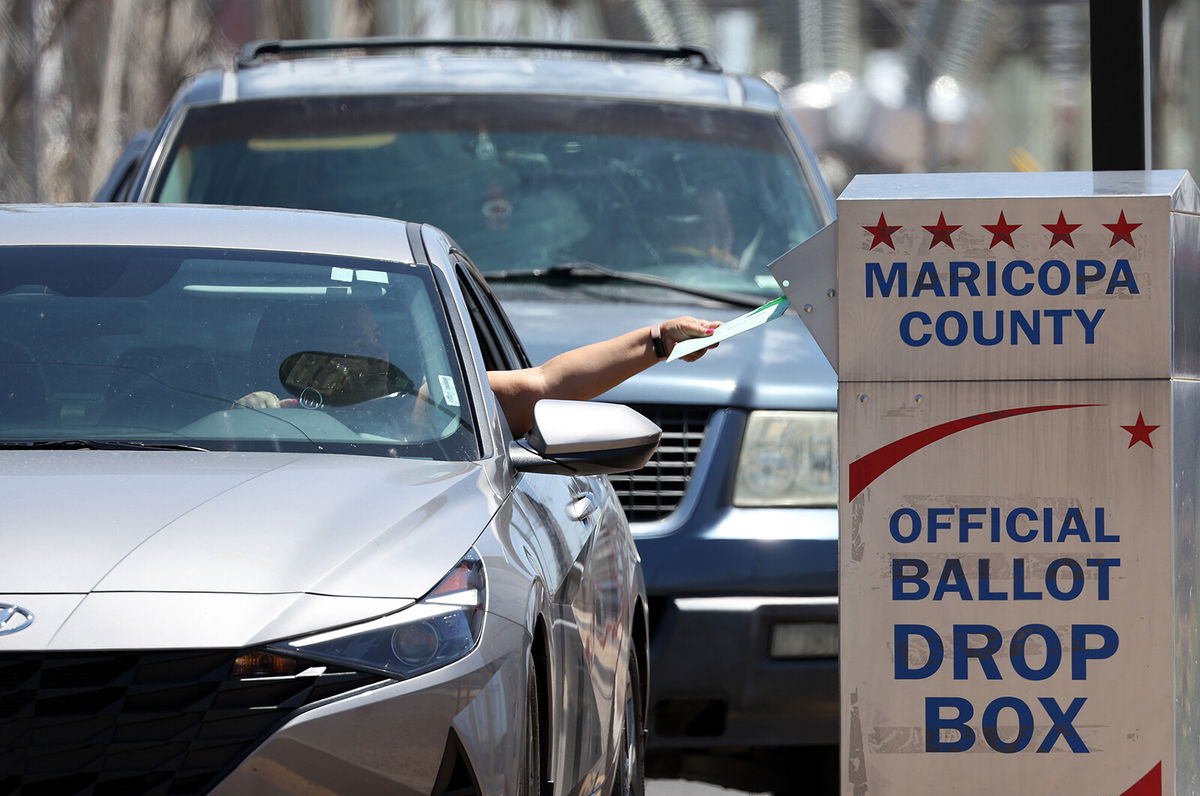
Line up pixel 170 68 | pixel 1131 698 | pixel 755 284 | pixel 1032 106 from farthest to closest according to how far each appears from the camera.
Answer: pixel 1032 106 → pixel 170 68 → pixel 755 284 → pixel 1131 698

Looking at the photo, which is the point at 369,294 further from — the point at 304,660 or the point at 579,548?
the point at 304,660

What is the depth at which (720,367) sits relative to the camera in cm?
659

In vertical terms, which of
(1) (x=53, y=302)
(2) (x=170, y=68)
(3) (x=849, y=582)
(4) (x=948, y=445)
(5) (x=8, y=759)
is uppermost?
(2) (x=170, y=68)

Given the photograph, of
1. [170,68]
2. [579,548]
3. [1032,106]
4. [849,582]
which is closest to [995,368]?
[849,582]

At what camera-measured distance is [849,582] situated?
4055 mm

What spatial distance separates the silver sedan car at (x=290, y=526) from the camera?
10.5 ft

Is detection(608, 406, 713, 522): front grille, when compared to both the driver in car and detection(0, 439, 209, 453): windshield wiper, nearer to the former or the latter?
the driver in car

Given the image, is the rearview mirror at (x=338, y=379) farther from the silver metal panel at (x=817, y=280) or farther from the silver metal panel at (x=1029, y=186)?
the silver metal panel at (x=1029, y=186)

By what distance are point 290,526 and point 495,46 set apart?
5.15m

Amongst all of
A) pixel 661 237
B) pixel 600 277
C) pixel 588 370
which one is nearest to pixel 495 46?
pixel 661 237

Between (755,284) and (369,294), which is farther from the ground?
(755,284)

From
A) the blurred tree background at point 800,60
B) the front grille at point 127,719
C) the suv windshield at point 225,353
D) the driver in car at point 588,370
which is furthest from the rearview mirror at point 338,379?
the blurred tree background at point 800,60

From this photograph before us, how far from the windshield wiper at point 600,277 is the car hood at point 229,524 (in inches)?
121

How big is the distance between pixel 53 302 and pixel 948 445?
73.9 inches
